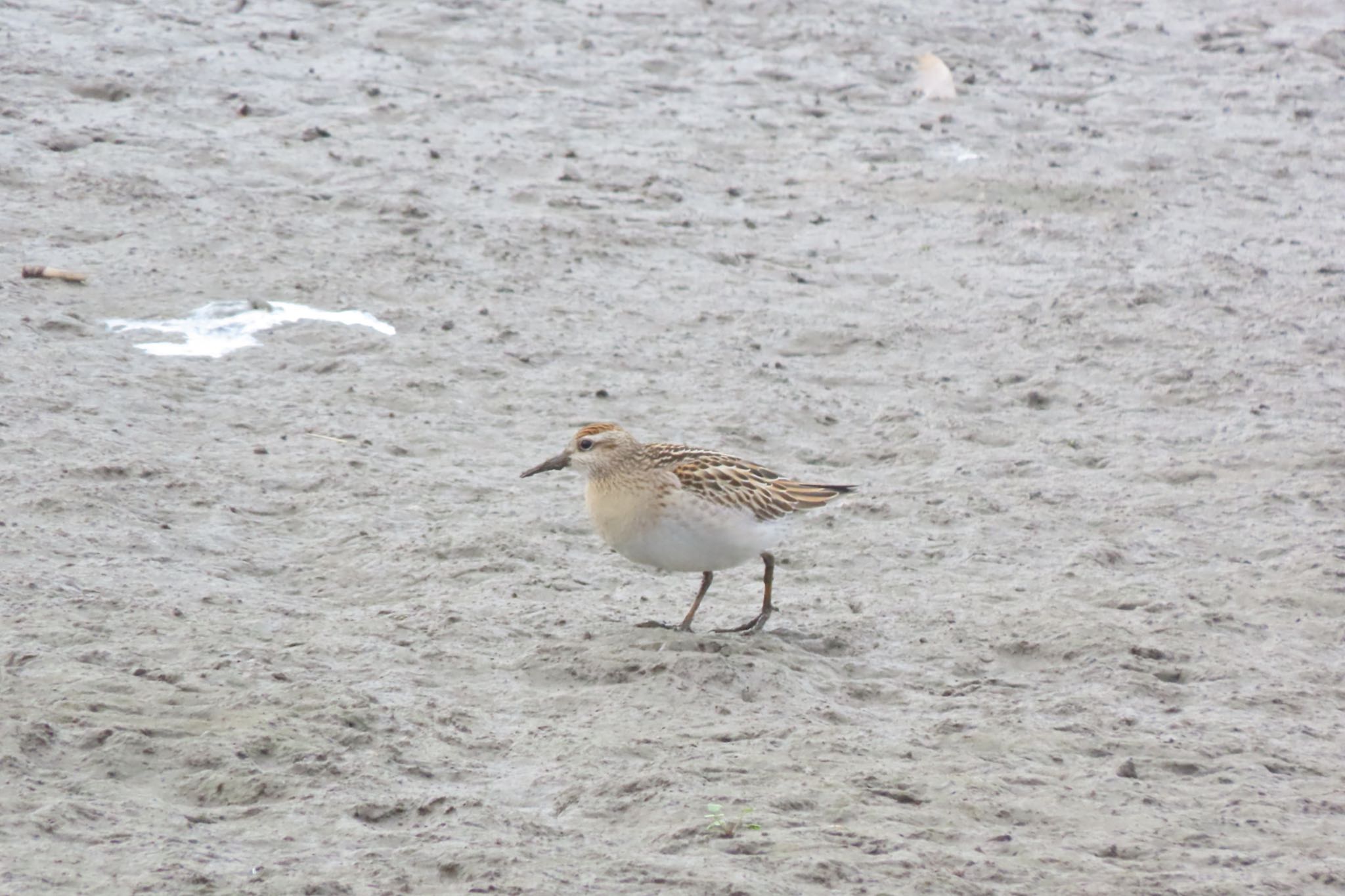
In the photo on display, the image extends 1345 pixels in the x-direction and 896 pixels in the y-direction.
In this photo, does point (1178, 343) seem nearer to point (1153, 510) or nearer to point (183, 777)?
point (1153, 510)

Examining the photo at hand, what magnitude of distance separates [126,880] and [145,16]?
10.3 m

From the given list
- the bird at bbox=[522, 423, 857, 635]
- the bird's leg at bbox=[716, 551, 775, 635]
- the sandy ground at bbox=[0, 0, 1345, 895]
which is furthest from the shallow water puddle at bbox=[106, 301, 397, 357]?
the bird's leg at bbox=[716, 551, 775, 635]

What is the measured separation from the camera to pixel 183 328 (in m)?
9.35

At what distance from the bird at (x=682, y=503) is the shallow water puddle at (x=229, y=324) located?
10.0ft

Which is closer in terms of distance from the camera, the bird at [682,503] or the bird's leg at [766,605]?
the bird at [682,503]

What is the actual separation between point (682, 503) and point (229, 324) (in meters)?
4.04

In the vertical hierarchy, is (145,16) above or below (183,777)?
above

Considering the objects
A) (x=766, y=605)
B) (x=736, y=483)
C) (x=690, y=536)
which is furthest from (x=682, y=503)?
(x=766, y=605)

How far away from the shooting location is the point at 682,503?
6.48 metres

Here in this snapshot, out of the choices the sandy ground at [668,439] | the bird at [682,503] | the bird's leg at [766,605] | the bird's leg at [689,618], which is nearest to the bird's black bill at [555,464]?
the bird at [682,503]

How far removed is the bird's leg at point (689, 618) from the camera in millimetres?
6695

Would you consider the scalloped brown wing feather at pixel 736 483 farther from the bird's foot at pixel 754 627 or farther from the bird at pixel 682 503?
the bird's foot at pixel 754 627

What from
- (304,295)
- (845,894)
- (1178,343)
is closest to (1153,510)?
(1178,343)

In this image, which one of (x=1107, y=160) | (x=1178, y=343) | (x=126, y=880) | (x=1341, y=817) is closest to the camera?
(x=126, y=880)
